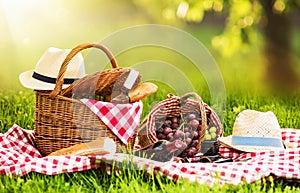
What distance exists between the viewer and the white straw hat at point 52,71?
11.5ft

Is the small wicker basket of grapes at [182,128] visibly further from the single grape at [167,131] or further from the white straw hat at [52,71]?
the white straw hat at [52,71]

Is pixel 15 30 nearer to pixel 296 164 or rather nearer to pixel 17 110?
pixel 17 110

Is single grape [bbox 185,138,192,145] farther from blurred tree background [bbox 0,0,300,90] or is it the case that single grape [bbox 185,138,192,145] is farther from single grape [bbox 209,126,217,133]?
blurred tree background [bbox 0,0,300,90]

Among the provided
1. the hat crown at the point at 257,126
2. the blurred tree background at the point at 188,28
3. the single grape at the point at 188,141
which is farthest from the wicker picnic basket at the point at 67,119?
the blurred tree background at the point at 188,28

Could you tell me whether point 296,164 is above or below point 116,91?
below

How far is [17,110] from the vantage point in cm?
480

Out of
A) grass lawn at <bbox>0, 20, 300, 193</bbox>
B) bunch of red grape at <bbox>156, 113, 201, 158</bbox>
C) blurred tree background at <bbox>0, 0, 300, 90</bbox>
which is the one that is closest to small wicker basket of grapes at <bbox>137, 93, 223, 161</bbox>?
bunch of red grape at <bbox>156, 113, 201, 158</bbox>

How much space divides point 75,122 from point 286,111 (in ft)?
6.71

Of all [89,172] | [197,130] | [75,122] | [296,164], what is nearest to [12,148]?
[75,122]

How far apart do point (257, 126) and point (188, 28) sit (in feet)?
17.9

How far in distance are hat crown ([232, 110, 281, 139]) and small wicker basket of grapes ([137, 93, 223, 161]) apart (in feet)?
0.47

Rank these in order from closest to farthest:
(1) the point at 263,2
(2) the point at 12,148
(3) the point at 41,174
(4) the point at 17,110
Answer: (3) the point at 41,174, (2) the point at 12,148, (4) the point at 17,110, (1) the point at 263,2

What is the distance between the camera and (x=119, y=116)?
3.43m

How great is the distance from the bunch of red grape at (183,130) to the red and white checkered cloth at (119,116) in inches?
7.7
